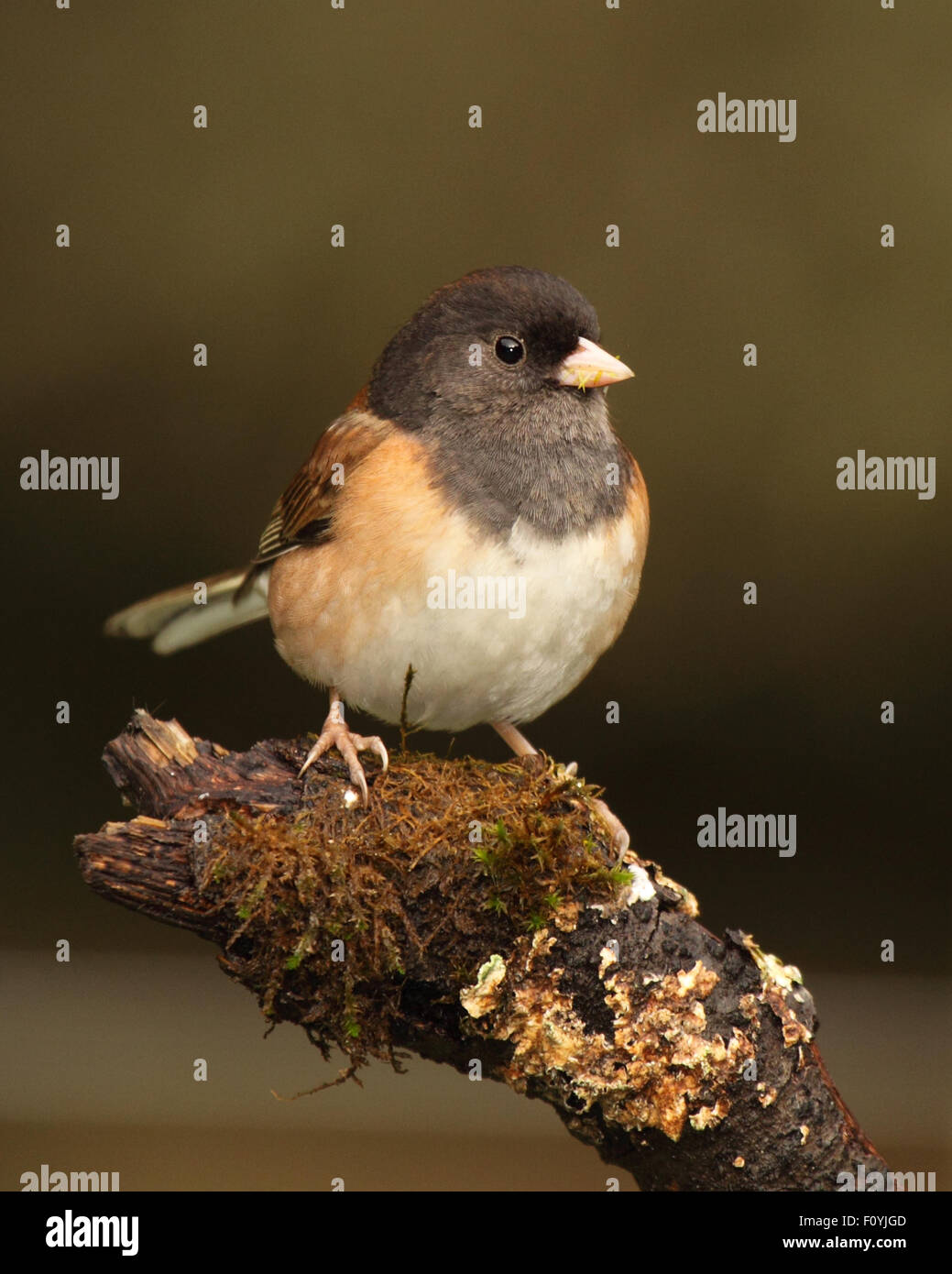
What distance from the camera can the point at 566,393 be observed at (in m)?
2.26

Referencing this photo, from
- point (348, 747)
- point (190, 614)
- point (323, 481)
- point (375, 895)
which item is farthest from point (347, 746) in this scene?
point (190, 614)

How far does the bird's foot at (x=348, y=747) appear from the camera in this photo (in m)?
1.89

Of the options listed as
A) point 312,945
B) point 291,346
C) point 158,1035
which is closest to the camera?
point 312,945

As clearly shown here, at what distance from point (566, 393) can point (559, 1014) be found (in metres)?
1.06

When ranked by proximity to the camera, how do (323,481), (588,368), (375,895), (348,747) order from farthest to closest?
(323,481)
(588,368)
(348,747)
(375,895)

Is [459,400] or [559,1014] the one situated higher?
[459,400]

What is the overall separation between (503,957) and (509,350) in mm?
A: 1061

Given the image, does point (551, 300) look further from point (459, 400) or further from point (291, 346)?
point (291, 346)

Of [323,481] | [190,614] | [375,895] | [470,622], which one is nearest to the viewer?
[375,895]

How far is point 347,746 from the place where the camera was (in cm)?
196

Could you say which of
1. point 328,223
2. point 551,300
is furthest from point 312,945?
point 328,223

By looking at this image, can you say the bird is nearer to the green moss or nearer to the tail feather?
the green moss

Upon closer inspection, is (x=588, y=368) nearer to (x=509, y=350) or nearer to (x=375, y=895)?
(x=509, y=350)

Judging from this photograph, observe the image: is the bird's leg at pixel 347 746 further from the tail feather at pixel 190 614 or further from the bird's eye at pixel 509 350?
the tail feather at pixel 190 614
